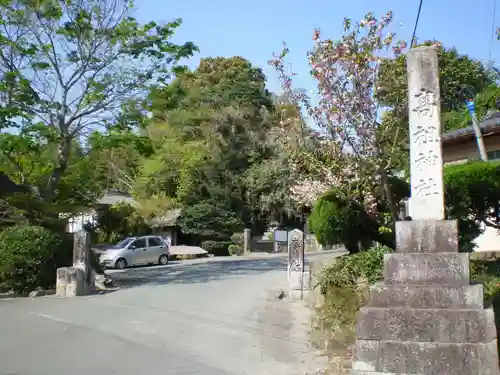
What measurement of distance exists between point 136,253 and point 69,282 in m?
12.2

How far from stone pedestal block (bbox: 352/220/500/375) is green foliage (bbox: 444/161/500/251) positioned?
5.34 meters

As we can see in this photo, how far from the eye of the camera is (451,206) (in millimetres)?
11977

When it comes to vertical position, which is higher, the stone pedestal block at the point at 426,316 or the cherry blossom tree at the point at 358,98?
the cherry blossom tree at the point at 358,98

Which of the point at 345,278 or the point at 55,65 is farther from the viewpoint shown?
the point at 55,65

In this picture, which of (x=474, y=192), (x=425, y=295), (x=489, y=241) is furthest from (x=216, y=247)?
(x=425, y=295)

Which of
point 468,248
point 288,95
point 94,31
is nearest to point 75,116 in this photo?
point 94,31

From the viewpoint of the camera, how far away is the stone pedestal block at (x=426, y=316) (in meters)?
6.57

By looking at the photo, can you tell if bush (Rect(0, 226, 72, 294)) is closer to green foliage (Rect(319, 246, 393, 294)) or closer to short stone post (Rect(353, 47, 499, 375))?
green foliage (Rect(319, 246, 393, 294))

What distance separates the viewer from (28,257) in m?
17.1

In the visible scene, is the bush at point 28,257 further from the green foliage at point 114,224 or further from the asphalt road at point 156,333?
the green foliage at point 114,224

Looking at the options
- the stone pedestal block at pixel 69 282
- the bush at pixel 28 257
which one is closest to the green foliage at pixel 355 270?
the stone pedestal block at pixel 69 282

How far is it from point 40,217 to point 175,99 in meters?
6.95

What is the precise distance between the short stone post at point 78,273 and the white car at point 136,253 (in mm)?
9643

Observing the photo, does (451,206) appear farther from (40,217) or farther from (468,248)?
(40,217)
